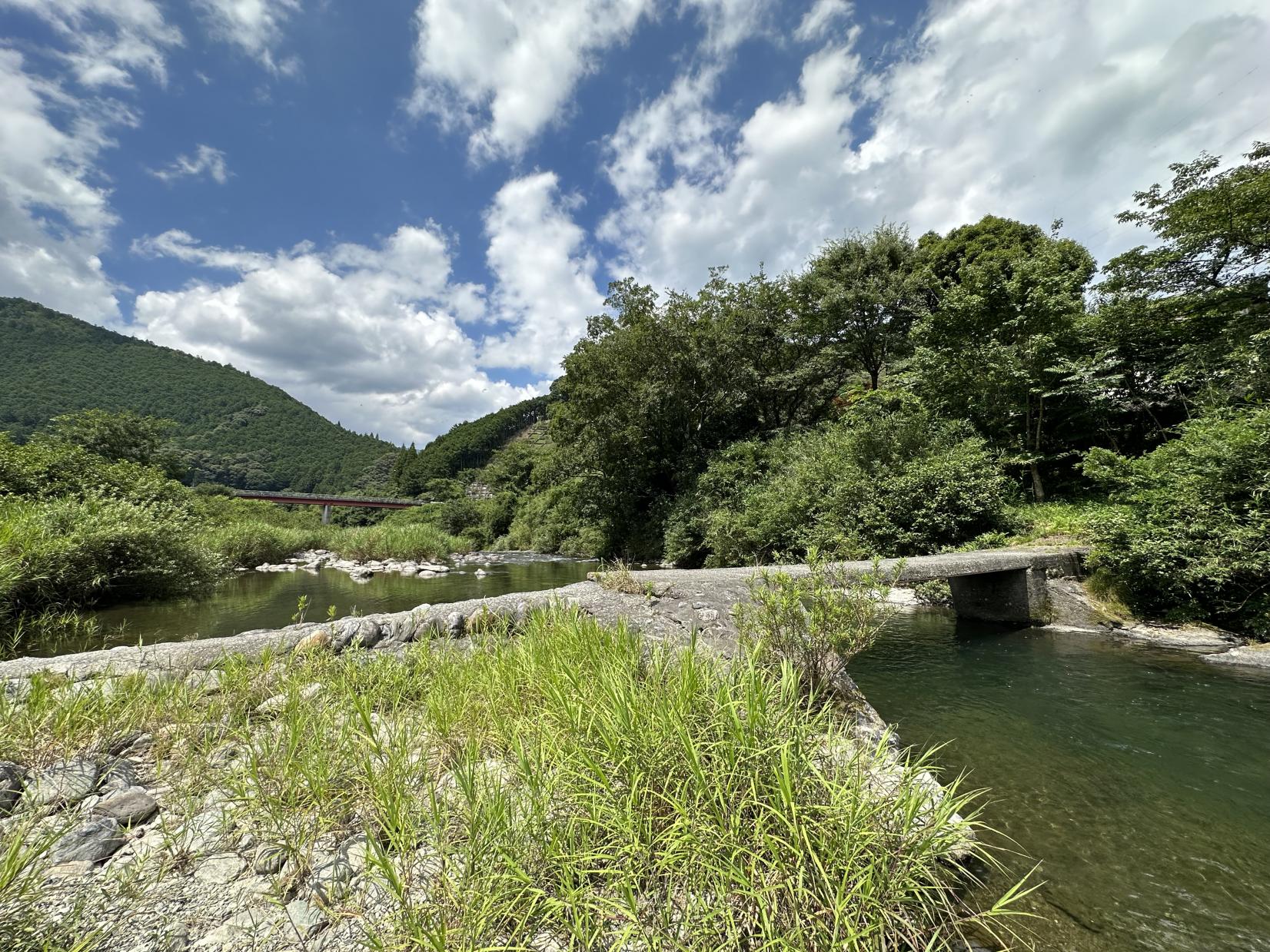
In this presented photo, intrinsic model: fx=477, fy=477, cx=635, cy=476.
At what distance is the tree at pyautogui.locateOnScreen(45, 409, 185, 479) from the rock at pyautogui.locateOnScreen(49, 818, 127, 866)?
23668 millimetres

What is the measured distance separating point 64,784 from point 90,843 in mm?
726

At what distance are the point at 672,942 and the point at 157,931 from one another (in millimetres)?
2066

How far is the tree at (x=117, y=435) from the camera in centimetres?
1975

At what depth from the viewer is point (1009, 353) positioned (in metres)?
14.2

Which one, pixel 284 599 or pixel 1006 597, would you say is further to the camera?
pixel 284 599

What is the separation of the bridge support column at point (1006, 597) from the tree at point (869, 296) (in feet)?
42.2

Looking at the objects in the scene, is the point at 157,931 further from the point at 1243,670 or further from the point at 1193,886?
the point at 1243,670

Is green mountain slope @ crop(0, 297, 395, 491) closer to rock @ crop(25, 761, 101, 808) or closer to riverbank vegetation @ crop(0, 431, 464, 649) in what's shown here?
riverbank vegetation @ crop(0, 431, 464, 649)

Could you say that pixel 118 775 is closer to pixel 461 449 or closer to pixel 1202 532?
pixel 1202 532

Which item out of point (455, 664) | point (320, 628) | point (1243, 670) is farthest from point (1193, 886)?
point (320, 628)

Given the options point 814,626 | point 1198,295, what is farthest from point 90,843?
point 1198,295

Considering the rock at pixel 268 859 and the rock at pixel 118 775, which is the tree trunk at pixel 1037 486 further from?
the rock at pixel 118 775

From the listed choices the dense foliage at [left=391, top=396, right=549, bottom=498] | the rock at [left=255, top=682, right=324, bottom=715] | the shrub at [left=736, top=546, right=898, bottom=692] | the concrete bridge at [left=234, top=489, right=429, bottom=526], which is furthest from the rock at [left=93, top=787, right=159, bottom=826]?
the dense foliage at [left=391, top=396, right=549, bottom=498]

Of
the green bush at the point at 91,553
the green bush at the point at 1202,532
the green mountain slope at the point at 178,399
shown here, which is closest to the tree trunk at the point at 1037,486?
the green bush at the point at 1202,532
